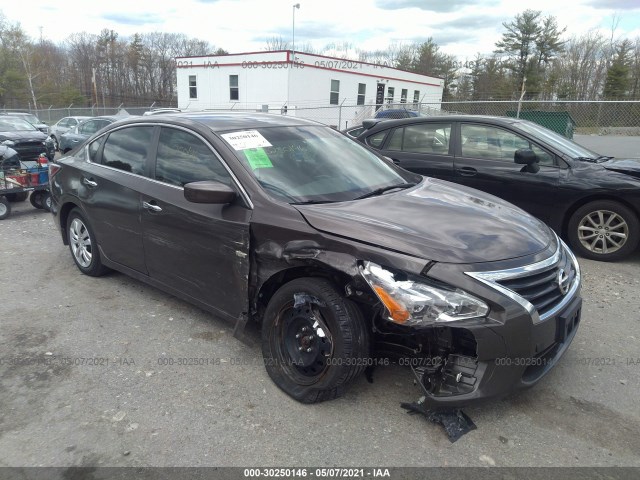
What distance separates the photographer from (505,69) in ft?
162

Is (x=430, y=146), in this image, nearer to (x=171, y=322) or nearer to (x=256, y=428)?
(x=171, y=322)

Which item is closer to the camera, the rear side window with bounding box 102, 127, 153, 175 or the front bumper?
the front bumper

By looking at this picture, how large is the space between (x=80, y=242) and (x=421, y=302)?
3.87 meters

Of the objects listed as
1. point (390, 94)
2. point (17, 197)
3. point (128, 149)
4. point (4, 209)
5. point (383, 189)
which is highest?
point (390, 94)

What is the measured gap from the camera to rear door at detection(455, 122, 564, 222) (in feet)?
18.7

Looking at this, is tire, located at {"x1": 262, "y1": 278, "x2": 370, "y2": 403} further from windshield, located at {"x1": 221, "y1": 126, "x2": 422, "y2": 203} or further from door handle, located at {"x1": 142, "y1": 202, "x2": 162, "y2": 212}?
door handle, located at {"x1": 142, "y1": 202, "x2": 162, "y2": 212}

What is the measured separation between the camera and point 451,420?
2621 millimetres

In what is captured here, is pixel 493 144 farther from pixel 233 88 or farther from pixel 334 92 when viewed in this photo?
pixel 233 88

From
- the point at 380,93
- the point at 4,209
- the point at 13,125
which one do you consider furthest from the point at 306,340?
the point at 380,93

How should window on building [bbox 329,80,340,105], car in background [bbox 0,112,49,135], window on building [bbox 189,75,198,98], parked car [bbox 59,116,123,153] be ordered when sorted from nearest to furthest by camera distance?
1. car in background [bbox 0,112,49,135]
2. parked car [bbox 59,116,123,153]
3. window on building [bbox 329,80,340,105]
4. window on building [bbox 189,75,198,98]

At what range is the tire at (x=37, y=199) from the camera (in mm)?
8031

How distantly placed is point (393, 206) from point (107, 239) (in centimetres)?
274

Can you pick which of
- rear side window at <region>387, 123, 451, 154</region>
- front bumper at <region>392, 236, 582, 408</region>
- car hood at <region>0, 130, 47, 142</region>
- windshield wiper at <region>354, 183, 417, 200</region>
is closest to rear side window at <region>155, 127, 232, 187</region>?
windshield wiper at <region>354, 183, 417, 200</region>

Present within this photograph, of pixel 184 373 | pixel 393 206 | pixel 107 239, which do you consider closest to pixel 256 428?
pixel 184 373
